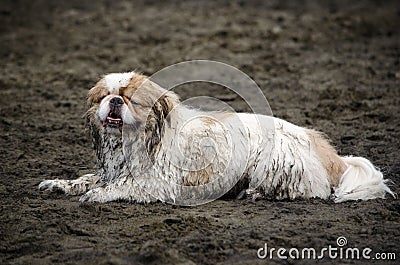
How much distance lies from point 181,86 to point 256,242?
561 cm

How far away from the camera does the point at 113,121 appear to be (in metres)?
5.98

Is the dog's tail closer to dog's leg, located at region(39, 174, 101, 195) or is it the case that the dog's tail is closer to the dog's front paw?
the dog's front paw

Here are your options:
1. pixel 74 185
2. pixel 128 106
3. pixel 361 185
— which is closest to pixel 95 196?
pixel 74 185

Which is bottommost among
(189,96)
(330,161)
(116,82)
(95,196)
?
(95,196)

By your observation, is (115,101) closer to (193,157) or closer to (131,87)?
(131,87)

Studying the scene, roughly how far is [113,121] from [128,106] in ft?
0.60

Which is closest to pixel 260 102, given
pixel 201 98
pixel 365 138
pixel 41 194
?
pixel 201 98

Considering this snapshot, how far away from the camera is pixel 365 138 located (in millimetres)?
8312

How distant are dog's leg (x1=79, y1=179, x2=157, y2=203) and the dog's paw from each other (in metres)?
0.38

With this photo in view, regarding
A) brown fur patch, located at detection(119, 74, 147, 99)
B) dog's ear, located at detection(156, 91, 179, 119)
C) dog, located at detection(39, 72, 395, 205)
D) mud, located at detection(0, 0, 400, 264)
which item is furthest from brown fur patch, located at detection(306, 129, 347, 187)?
brown fur patch, located at detection(119, 74, 147, 99)

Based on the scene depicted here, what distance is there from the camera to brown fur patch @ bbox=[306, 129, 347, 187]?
21.1ft

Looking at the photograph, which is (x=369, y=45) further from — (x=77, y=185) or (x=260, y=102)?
(x=77, y=185)

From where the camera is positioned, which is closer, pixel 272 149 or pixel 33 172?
pixel 272 149

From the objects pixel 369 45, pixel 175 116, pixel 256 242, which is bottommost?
pixel 256 242
